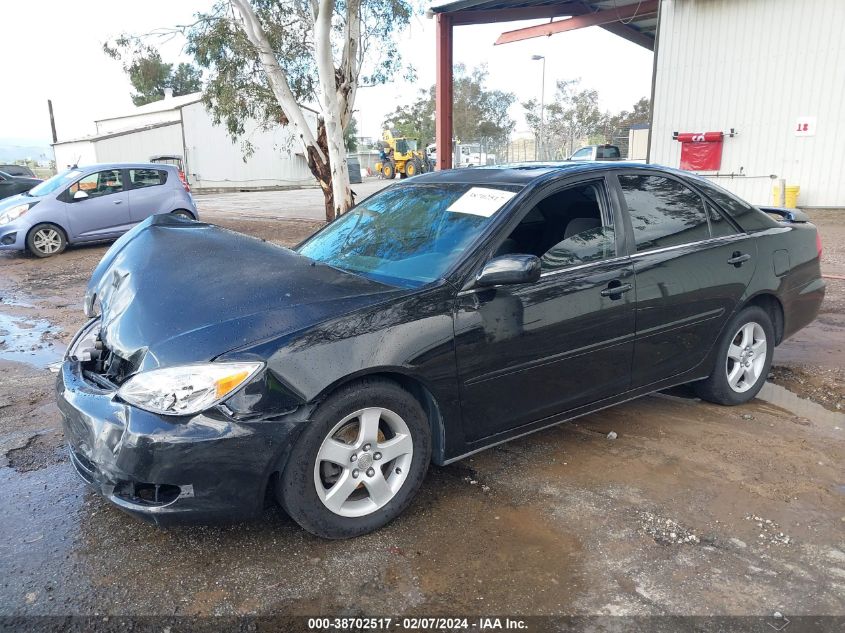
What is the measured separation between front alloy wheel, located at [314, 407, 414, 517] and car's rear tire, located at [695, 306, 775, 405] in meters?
2.38

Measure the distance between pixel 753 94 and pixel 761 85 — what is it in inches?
9.4

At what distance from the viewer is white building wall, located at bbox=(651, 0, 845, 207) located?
14.4m

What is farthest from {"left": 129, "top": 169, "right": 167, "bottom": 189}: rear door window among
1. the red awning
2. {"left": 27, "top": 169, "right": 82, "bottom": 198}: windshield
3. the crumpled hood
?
the red awning

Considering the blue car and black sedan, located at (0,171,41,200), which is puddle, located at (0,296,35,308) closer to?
the blue car

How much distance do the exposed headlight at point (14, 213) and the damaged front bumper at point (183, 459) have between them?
34.6 ft

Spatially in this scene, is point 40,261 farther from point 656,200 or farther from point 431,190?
point 656,200

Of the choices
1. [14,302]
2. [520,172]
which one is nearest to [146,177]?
[14,302]

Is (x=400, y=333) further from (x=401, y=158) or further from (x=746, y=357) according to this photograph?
(x=401, y=158)

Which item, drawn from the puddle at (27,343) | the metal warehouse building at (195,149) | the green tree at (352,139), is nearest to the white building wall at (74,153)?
the metal warehouse building at (195,149)

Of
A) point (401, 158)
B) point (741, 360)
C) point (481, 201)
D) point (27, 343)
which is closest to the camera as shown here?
point (481, 201)

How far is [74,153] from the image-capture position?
36562 millimetres

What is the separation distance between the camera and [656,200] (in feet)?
13.3

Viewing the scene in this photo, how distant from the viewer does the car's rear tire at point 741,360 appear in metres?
4.30

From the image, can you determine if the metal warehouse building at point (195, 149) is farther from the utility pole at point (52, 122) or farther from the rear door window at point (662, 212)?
the rear door window at point (662, 212)
